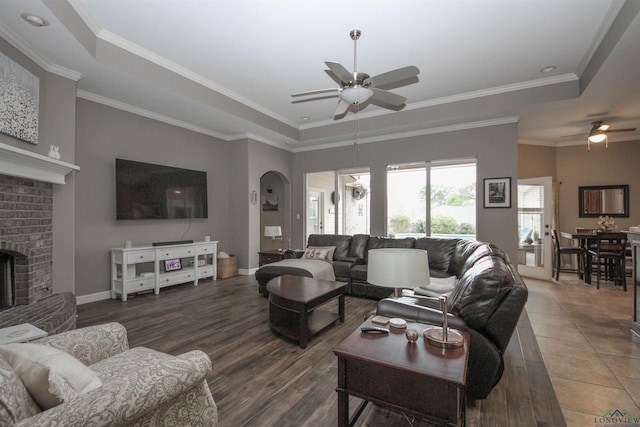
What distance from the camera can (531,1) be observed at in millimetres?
Result: 2703

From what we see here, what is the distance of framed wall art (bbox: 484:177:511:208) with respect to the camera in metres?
5.05

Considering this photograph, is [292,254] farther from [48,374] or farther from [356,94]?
[48,374]

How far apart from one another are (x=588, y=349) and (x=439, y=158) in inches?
148

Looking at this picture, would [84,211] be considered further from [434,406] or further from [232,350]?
[434,406]

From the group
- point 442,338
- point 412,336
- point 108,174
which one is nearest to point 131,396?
point 412,336

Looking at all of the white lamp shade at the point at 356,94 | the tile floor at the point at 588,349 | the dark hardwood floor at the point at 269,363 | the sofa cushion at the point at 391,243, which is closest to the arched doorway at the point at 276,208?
the sofa cushion at the point at 391,243

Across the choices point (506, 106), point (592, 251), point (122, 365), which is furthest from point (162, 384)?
point (592, 251)

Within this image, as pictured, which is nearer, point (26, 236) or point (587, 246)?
point (26, 236)

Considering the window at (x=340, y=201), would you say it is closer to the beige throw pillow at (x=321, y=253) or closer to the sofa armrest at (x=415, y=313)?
the beige throw pillow at (x=321, y=253)

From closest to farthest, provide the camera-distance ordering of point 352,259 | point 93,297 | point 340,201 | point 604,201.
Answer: point 93,297
point 352,259
point 604,201
point 340,201

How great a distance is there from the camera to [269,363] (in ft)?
8.19

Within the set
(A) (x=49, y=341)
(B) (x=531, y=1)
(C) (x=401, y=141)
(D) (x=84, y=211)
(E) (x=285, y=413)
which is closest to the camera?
(A) (x=49, y=341)

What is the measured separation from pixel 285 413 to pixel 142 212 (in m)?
4.15

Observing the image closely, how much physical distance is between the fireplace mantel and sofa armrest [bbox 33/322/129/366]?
179 cm
